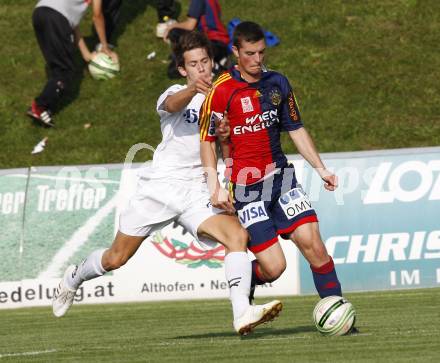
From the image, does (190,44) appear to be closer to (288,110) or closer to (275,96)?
(275,96)

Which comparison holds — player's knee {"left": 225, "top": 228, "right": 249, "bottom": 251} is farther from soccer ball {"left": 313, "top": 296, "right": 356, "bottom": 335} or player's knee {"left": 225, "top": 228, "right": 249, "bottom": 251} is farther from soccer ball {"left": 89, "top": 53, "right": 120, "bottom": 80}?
soccer ball {"left": 89, "top": 53, "right": 120, "bottom": 80}

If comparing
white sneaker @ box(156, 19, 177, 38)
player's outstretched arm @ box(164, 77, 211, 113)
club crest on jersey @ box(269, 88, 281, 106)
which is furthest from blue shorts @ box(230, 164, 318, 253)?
white sneaker @ box(156, 19, 177, 38)

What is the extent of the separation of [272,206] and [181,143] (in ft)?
2.90

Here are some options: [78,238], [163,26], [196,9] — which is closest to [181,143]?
[78,238]

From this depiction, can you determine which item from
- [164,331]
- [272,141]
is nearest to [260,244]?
[272,141]

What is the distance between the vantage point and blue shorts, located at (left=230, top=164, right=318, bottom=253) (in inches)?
342

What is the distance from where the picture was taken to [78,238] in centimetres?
1468

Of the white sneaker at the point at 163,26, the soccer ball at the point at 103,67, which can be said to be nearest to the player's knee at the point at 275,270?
the soccer ball at the point at 103,67

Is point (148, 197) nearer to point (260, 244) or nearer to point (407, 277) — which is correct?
point (260, 244)

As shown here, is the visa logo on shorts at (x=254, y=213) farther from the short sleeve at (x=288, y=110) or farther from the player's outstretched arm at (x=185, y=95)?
the player's outstretched arm at (x=185, y=95)

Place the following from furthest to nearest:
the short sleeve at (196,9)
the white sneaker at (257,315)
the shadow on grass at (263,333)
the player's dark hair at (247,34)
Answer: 1. the short sleeve at (196,9)
2. the shadow on grass at (263,333)
3. the player's dark hair at (247,34)
4. the white sneaker at (257,315)

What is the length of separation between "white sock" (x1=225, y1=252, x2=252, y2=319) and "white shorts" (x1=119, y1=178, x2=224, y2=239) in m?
0.50

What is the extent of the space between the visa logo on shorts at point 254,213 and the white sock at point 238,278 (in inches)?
23.2

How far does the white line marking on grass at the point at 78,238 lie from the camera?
14625mm
